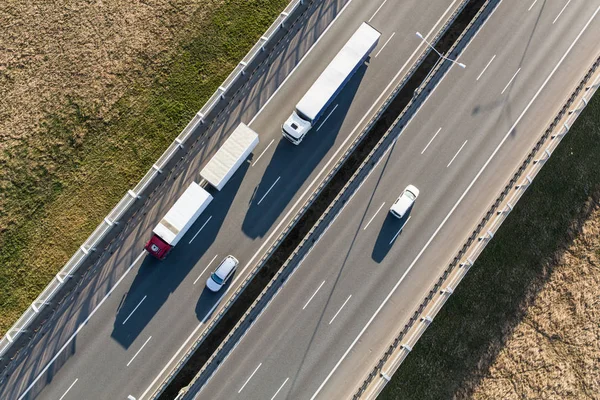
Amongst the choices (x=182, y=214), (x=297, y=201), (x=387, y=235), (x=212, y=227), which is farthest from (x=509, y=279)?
(x=182, y=214)

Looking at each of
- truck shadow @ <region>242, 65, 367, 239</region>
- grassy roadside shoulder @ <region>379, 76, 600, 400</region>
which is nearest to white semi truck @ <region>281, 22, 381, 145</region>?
truck shadow @ <region>242, 65, 367, 239</region>

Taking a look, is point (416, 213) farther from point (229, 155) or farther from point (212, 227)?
point (212, 227)

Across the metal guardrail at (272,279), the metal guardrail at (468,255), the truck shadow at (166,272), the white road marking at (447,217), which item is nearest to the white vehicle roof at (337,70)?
the metal guardrail at (272,279)

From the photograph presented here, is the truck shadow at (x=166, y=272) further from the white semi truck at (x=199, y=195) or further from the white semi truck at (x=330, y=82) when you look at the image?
the white semi truck at (x=330, y=82)

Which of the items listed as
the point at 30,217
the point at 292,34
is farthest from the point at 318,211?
the point at 30,217

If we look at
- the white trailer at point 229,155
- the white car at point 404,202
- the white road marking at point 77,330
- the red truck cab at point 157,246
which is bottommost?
the white road marking at point 77,330

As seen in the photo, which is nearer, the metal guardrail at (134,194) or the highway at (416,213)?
the metal guardrail at (134,194)
